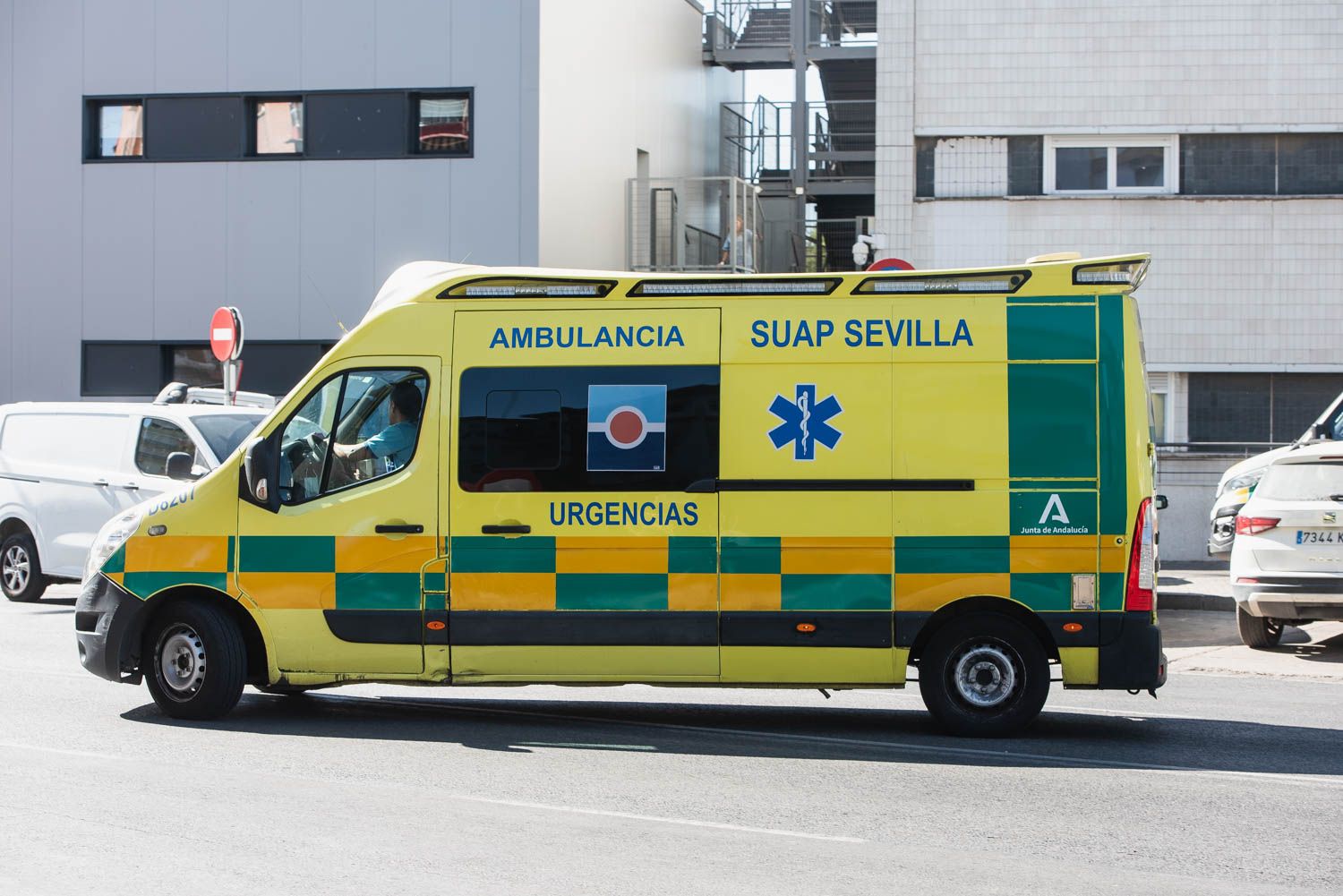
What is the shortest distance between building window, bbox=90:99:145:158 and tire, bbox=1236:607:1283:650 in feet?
56.4

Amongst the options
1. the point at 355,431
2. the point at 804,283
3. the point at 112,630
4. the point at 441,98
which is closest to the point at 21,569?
the point at 112,630

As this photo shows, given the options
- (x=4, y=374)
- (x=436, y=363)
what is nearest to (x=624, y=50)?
(x=4, y=374)

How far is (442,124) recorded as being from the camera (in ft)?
72.7

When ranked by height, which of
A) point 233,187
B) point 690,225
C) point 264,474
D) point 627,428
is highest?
A: point 233,187

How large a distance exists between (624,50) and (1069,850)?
66.8 ft

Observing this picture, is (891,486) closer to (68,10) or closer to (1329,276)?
(1329,276)

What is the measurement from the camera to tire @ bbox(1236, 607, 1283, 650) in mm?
13383

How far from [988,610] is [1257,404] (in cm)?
→ 1225

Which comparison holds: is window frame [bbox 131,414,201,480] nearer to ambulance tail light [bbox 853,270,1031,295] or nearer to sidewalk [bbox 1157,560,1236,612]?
ambulance tail light [bbox 853,270,1031,295]

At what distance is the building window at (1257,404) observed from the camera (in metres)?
19.5

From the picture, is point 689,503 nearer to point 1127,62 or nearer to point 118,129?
point 1127,62

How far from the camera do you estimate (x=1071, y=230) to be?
776 inches

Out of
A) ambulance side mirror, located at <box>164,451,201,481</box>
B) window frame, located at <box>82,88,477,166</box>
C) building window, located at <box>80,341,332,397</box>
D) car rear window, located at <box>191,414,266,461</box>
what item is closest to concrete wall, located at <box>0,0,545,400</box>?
window frame, located at <box>82,88,477,166</box>

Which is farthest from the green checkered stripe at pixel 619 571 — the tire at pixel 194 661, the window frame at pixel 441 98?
the window frame at pixel 441 98
